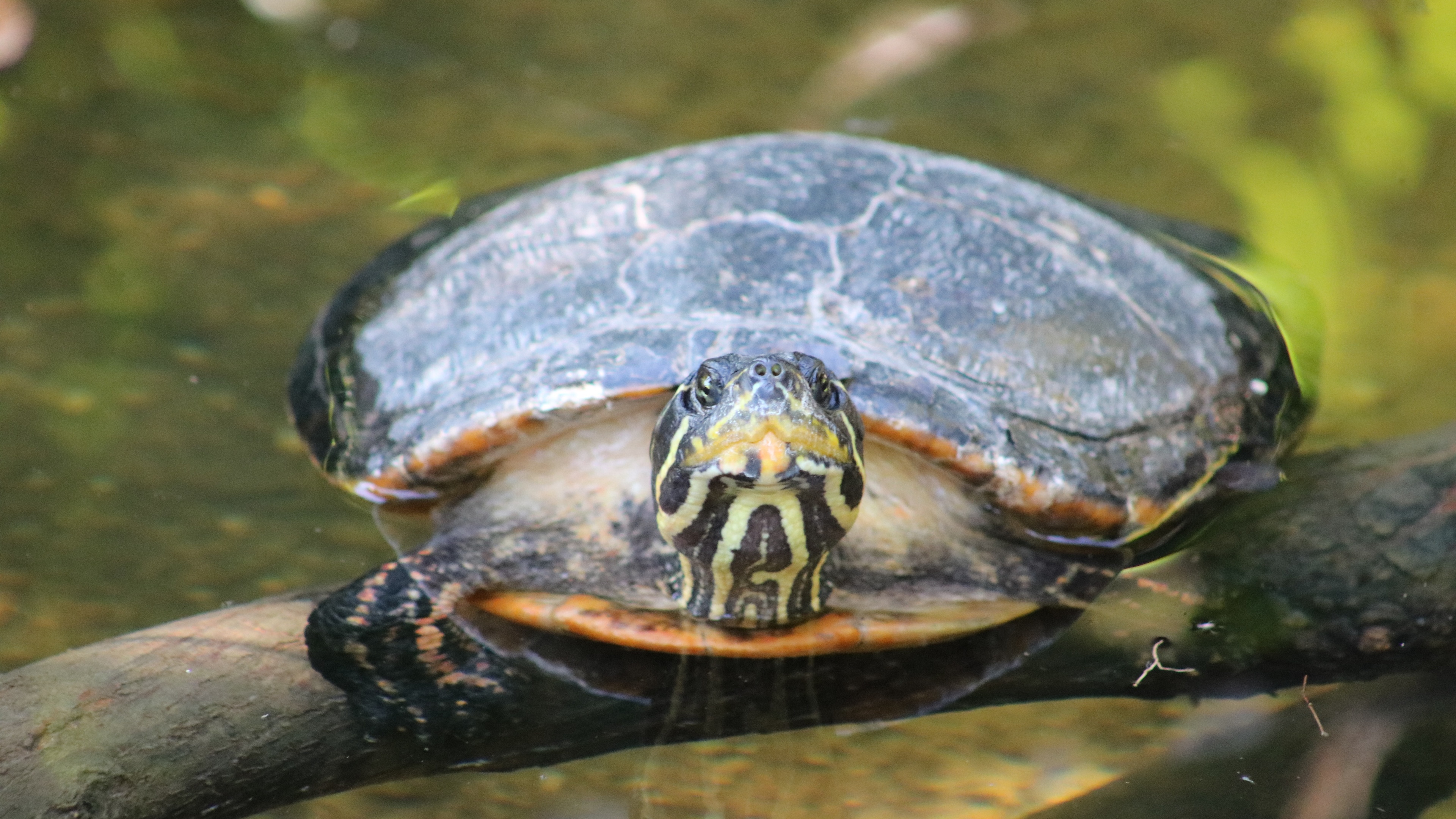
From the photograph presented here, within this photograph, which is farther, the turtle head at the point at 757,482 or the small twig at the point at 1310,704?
the small twig at the point at 1310,704

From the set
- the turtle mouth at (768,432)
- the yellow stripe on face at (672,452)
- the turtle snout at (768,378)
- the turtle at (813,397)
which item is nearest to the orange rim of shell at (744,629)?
the turtle at (813,397)

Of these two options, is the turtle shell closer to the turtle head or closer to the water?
the turtle head

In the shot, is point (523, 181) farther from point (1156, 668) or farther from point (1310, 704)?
point (1310, 704)

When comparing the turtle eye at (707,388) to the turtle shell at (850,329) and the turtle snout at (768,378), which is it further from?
the turtle shell at (850,329)

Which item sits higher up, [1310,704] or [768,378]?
[768,378]

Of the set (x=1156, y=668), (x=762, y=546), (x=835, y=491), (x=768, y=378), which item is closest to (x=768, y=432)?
(x=768, y=378)

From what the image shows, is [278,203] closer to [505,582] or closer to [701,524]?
[505,582]

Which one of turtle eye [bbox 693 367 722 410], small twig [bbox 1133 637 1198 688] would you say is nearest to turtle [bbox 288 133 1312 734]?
turtle eye [bbox 693 367 722 410]
